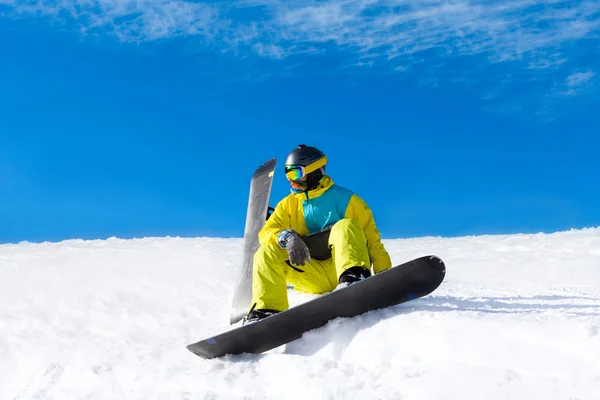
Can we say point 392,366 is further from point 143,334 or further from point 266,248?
point 143,334

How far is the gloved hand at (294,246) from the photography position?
393 cm

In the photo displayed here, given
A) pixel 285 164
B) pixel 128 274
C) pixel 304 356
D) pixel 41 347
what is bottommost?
pixel 304 356

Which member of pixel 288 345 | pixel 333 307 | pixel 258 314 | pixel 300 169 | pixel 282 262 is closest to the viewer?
pixel 333 307

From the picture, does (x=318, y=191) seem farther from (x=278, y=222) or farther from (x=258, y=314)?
(x=258, y=314)

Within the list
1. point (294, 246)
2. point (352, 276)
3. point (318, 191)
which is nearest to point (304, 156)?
point (318, 191)

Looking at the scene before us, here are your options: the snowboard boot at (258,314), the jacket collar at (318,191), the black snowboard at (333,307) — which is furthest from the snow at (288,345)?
the jacket collar at (318,191)

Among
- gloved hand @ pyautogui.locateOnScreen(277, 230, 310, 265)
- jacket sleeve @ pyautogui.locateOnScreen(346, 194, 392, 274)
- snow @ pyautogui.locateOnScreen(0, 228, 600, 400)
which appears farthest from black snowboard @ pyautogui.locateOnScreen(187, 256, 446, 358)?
jacket sleeve @ pyautogui.locateOnScreen(346, 194, 392, 274)

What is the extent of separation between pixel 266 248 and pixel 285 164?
74cm

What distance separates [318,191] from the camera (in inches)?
175

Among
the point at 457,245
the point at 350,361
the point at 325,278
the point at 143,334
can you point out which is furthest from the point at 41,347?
the point at 457,245

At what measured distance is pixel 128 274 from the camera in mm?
6602

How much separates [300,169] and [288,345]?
4.47ft

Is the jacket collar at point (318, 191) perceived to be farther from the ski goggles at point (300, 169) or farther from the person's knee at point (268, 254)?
the person's knee at point (268, 254)

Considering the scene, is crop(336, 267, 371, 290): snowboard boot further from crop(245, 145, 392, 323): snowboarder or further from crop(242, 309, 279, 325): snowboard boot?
crop(242, 309, 279, 325): snowboard boot
